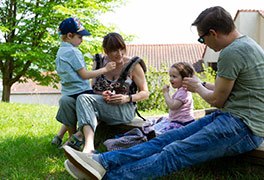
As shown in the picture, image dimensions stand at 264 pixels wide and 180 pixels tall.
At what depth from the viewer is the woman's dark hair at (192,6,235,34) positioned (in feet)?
7.64

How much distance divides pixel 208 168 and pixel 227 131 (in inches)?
22.2

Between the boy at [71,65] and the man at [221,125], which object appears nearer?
the man at [221,125]

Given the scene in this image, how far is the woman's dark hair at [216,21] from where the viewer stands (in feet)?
7.64

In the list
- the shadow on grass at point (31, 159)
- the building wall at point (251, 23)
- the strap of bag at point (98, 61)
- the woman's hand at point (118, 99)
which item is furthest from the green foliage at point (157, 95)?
the building wall at point (251, 23)

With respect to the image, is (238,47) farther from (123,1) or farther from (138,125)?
(123,1)

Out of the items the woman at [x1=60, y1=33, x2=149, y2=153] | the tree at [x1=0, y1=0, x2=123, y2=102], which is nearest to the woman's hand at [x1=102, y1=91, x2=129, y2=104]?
the woman at [x1=60, y1=33, x2=149, y2=153]

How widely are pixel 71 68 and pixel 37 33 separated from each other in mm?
13902

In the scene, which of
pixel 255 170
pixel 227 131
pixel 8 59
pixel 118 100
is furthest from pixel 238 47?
pixel 8 59

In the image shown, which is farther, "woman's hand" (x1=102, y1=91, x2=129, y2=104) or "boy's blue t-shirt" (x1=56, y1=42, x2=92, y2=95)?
"boy's blue t-shirt" (x1=56, y1=42, x2=92, y2=95)

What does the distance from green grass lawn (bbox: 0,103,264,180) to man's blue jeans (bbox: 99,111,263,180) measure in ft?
1.01

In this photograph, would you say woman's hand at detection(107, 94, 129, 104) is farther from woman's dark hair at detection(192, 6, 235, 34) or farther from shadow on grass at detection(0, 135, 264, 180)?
woman's dark hair at detection(192, 6, 235, 34)

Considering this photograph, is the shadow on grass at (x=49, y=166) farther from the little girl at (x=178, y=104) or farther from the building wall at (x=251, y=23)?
the building wall at (x=251, y=23)

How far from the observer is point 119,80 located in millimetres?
3455

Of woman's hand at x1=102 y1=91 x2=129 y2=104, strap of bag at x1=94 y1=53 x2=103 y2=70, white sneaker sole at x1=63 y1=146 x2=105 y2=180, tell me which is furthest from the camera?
strap of bag at x1=94 y1=53 x2=103 y2=70
